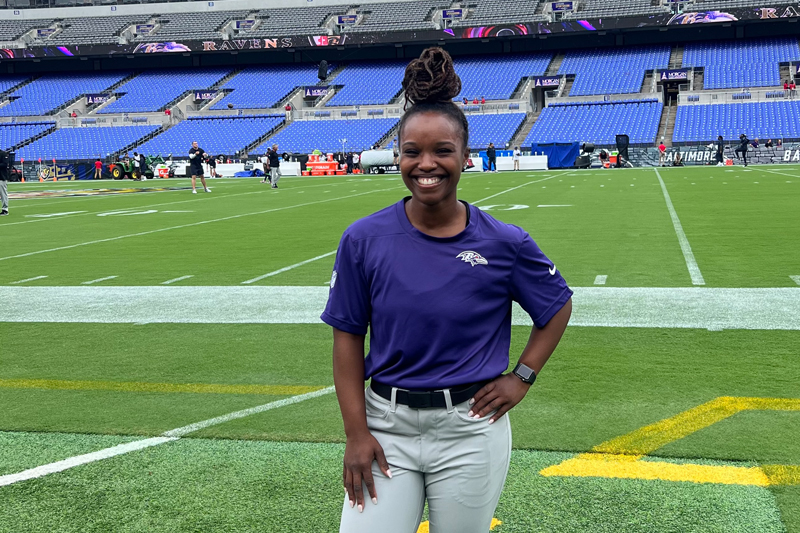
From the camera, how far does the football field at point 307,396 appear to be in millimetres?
3877

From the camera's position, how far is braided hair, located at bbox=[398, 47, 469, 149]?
7.80ft

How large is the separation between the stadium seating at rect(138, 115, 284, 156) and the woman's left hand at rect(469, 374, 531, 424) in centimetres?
5507

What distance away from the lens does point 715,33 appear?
62375 mm

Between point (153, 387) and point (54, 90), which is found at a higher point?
point (54, 90)

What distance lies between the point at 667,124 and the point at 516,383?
54.0 meters

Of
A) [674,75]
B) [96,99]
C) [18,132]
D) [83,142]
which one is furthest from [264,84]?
[674,75]

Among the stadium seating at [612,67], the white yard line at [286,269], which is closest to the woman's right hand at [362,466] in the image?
the white yard line at [286,269]

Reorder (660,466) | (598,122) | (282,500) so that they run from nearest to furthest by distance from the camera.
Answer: (282,500), (660,466), (598,122)

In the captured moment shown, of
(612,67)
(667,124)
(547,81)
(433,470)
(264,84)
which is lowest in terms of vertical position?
(667,124)

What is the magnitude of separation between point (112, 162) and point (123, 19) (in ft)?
81.5

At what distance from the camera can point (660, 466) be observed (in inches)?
167

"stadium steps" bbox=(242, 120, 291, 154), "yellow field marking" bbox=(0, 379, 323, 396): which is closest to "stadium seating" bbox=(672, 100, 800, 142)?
"stadium steps" bbox=(242, 120, 291, 154)

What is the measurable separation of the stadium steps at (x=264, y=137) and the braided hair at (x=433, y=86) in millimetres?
54943

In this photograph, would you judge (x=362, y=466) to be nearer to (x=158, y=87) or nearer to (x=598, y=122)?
(x=598, y=122)
